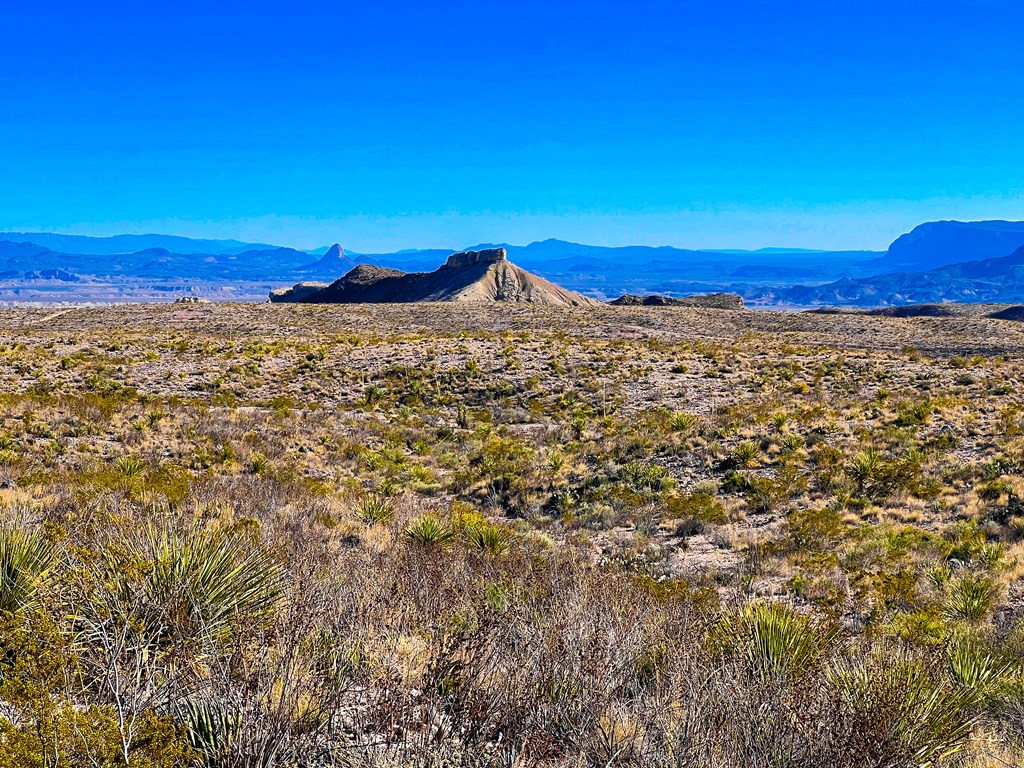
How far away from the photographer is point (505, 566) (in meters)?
7.05

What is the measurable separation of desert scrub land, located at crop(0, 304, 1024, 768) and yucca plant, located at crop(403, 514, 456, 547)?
0.06 m

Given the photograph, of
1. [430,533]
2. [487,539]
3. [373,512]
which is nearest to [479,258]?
[373,512]

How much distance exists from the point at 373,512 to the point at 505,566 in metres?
3.23

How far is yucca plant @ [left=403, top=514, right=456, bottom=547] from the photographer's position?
8117mm

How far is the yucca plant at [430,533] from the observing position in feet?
26.6

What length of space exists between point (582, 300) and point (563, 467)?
79676mm

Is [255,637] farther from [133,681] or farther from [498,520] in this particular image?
[498,520]

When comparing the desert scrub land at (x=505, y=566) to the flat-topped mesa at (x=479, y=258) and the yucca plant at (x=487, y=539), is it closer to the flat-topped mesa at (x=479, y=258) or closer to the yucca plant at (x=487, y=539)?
the yucca plant at (x=487, y=539)

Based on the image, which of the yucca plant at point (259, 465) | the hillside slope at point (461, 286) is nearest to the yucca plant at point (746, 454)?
the yucca plant at point (259, 465)

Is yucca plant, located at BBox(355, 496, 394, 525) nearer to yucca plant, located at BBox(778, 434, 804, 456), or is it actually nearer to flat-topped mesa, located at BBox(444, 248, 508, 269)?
yucca plant, located at BBox(778, 434, 804, 456)

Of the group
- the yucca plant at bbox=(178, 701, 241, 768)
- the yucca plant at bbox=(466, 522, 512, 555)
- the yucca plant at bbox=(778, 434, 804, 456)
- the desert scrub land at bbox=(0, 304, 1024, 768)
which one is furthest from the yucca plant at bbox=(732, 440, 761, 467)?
the yucca plant at bbox=(178, 701, 241, 768)

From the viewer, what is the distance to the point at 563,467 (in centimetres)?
1422

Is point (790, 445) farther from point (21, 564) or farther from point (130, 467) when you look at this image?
point (21, 564)

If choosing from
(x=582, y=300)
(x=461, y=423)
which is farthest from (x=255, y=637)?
(x=582, y=300)
